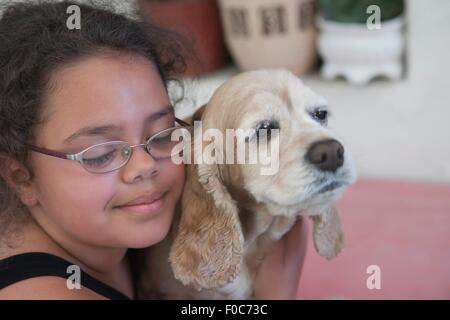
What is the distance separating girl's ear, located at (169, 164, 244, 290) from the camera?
968mm

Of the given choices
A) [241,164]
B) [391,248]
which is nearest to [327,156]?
[241,164]

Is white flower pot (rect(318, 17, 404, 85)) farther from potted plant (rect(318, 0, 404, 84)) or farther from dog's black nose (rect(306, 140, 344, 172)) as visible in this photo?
dog's black nose (rect(306, 140, 344, 172))

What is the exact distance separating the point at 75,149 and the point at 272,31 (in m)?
1.29

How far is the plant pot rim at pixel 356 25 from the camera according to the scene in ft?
6.20

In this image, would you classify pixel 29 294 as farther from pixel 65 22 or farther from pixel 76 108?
pixel 65 22

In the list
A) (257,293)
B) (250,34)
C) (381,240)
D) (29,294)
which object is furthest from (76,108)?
(250,34)

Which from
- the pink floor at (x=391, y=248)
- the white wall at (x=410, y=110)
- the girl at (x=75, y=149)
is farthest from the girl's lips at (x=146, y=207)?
the white wall at (x=410, y=110)

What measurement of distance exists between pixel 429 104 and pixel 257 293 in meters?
1.10

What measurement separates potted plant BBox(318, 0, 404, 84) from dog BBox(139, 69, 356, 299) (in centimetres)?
97

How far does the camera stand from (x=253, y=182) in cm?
95

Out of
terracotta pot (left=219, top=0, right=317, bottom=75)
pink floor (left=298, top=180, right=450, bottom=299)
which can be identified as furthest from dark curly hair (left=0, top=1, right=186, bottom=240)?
terracotta pot (left=219, top=0, right=317, bottom=75)

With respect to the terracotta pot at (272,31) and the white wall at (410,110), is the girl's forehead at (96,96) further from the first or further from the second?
the terracotta pot at (272,31)

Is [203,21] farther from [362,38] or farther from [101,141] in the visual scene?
[101,141]
